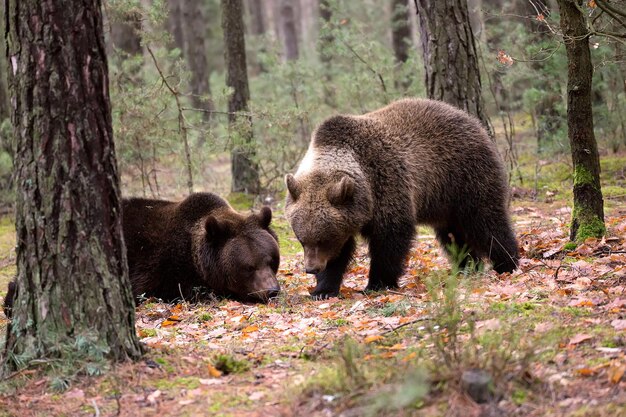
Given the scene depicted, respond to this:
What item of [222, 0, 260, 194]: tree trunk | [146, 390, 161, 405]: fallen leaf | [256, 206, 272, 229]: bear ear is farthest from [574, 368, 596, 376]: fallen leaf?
[222, 0, 260, 194]: tree trunk

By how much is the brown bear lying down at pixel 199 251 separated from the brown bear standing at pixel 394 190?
24.5 inches

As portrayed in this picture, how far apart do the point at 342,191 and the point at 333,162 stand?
1.65 feet

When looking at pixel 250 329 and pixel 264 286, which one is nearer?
pixel 250 329

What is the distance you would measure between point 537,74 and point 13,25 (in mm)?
11279

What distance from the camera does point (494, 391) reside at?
3629 mm

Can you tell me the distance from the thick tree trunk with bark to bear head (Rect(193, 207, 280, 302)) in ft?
9.91

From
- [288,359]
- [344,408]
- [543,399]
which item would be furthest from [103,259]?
[543,399]

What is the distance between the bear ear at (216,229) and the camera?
7.85 metres

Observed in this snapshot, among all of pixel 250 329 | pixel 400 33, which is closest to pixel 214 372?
pixel 250 329

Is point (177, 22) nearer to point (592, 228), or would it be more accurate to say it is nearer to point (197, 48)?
point (197, 48)

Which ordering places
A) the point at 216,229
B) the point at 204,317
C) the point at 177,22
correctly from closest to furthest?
the point at 204,317 < the point at 216,229 < the point at 177,22

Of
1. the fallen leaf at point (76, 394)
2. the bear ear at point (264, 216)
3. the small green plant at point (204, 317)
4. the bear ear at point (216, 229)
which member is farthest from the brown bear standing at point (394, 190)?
the fallen leaf at point (76, 394)

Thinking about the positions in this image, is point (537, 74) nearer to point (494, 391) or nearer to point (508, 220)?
point (508, 220)

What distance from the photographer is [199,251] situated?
8.11m
